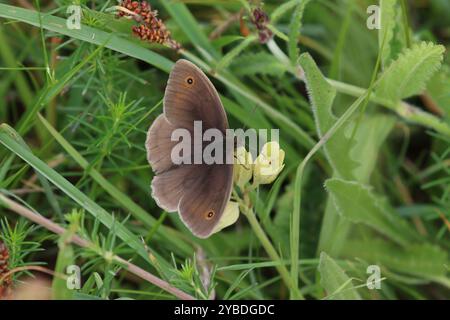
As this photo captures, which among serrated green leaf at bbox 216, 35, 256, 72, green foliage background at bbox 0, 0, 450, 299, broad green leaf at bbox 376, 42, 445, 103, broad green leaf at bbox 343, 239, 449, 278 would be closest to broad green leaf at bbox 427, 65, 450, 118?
green foliage background at bbox 0, 0, 450, 299

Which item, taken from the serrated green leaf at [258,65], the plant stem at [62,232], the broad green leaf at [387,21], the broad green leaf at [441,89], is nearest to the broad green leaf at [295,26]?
the serrated green leaf at [258,65]

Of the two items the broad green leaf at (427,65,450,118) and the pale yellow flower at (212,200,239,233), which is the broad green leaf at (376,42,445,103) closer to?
the broad green leaf at (427,65,450,118)

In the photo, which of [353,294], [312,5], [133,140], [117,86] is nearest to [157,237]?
[133,140]

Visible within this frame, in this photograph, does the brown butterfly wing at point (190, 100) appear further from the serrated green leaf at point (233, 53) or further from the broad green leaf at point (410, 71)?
the broad green leaf at point (410, 71)

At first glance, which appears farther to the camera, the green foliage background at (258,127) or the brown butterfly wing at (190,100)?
the green foliage background at (258,127)

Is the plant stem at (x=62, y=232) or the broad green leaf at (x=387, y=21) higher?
the broad green leaf at (x=387, y=21)
